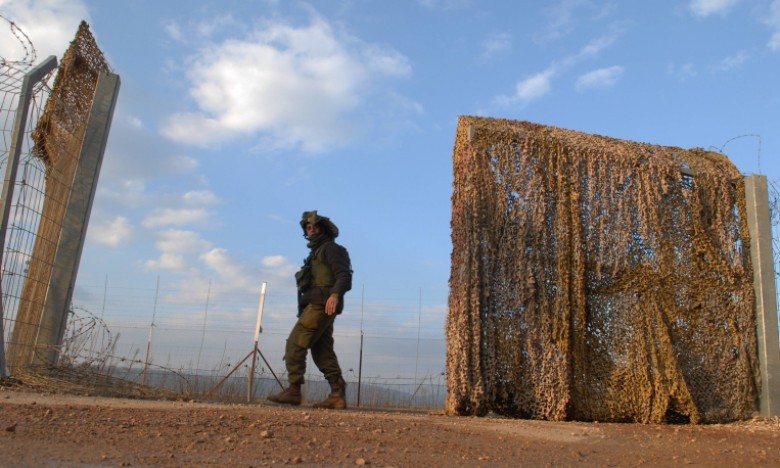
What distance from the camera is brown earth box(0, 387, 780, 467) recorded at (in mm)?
3033

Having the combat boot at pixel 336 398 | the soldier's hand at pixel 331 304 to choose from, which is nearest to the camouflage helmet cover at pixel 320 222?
the soldier's hand at pixel 331 304

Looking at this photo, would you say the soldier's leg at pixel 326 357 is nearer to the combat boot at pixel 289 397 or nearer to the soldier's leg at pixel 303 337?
the soldier's leg at pixel 303 337

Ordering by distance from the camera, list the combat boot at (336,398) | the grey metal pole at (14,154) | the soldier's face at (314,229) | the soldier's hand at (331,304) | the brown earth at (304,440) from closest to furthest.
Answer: the brown earth at (304,440), the grey metal pole at (14,154), the soldier's hand at (331,304), the combat boot at (336,398), the soldier's face at (314,229)

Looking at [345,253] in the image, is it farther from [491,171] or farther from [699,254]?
[699,254]

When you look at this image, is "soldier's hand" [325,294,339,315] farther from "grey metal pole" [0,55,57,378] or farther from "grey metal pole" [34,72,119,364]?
"grey metal pole" [0,55,57,378]

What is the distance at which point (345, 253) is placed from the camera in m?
6.16

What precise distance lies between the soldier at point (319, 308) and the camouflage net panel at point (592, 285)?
1042 mm

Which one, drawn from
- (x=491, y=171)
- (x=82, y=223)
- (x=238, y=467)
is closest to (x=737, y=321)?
(x=491, y=171)

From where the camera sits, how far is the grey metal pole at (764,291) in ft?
19.9

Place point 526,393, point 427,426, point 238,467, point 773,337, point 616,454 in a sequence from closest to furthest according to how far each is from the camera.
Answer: point 238,467 < point 616,454 < point 427,426 < point 526,393 < point 773,337

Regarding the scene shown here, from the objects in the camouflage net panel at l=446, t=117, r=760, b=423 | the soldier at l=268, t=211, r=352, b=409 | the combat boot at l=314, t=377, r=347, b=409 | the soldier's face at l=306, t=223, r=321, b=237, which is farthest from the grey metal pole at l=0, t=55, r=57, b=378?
the camouflage net panel at l=446, t=117, r=760, b=423

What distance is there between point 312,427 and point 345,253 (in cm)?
246

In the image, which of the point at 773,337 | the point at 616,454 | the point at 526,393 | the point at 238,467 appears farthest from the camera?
the point at 773,337

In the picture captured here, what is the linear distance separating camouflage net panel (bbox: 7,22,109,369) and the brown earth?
99 cm
